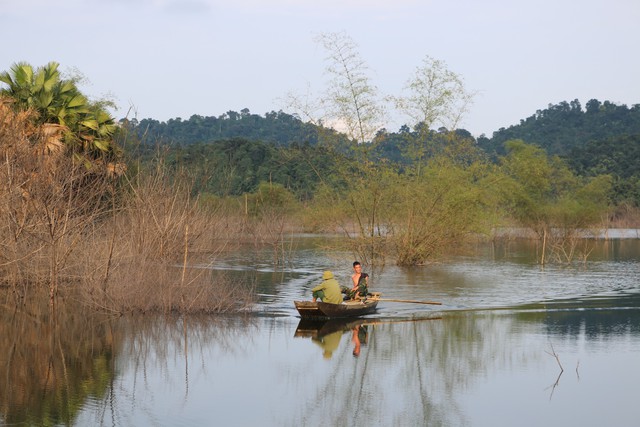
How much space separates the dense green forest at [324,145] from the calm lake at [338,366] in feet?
23.0

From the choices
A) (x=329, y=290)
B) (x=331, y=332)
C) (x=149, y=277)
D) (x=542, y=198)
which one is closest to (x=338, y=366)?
(x=331, y=332)

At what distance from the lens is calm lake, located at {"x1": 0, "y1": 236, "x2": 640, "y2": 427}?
13375 mm

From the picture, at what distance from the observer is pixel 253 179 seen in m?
81.0

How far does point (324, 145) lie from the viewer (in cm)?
3866

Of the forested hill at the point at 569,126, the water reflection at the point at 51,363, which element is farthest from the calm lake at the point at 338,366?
the forested hill at the point at 569,126

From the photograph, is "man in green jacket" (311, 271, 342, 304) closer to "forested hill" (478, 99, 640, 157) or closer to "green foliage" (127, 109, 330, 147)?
"forested hill" (478, 99, 640, 157)

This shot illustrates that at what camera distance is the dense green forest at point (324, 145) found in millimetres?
39859

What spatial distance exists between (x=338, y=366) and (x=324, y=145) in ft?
73.2

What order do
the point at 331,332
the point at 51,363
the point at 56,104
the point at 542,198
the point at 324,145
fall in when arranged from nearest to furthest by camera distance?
the point at 51,363, the point at 331,332, the point at 56,104, the point at 324,145, the point at 542,198

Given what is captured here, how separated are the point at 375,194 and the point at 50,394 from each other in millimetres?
25311

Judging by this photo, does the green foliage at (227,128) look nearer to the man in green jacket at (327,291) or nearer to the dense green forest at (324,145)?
the dense green forest at (324,145)

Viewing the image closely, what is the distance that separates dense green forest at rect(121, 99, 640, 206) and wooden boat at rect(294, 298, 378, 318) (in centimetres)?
561

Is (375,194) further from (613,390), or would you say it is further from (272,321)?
(613,390)

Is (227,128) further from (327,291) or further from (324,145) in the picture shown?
(327,291)
